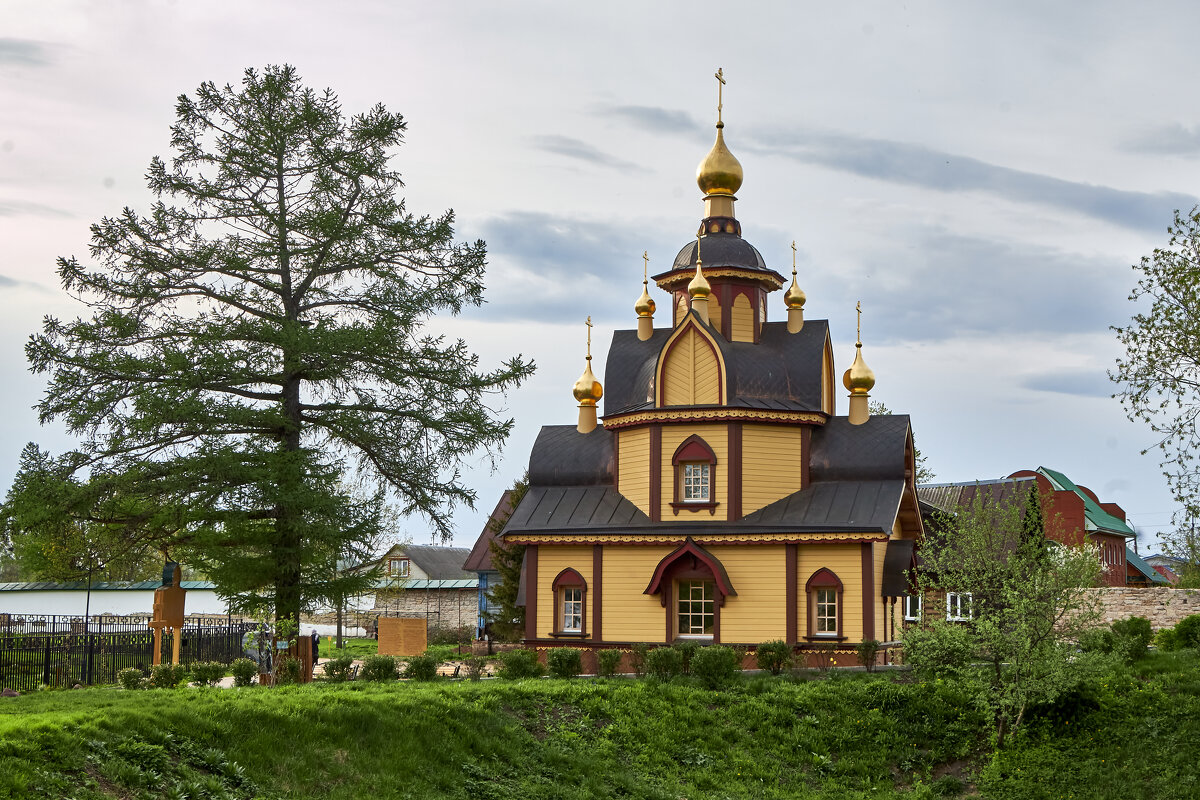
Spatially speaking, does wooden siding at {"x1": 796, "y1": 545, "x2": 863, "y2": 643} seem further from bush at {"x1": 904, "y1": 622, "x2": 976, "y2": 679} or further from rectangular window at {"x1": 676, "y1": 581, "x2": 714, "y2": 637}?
bush at {"x1": 904, "y1": 622, "x2": 976, "y2": 679}

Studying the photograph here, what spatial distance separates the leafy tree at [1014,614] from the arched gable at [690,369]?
8109mm

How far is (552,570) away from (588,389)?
537cm

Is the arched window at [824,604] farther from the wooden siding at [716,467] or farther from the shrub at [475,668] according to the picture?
the shrub at [475,668]

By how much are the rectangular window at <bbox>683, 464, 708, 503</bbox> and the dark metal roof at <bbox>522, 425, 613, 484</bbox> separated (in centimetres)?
239

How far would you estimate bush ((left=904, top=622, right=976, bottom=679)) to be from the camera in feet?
62.7

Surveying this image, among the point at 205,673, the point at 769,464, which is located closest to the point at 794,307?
the point at 769,464

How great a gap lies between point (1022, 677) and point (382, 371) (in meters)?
12.8

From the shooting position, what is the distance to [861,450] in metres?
27.1

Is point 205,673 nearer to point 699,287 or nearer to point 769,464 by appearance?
point 769,464

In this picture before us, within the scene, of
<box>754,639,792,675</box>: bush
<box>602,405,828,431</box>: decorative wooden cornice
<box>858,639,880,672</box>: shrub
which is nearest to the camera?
<box>754,639,792,675</box>: bush

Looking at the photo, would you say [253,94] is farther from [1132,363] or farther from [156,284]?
Result: [1132,363]

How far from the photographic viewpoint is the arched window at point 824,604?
81.8 feet

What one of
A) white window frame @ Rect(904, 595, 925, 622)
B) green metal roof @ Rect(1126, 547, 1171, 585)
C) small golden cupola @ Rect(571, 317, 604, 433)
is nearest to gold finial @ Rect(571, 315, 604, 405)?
small golden cupola @ Rect(571, 317, 604, 433)

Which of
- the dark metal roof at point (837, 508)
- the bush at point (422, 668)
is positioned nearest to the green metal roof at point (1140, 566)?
the dark metal roof at point (837, 508)
